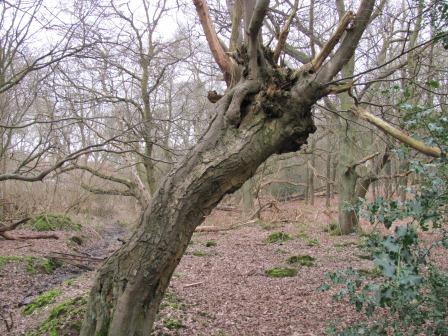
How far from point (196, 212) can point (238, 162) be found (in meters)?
0.46

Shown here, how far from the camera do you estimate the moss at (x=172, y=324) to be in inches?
160

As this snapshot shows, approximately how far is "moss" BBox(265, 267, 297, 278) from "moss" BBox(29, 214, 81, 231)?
305 inches

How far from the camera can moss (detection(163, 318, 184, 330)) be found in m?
4.07

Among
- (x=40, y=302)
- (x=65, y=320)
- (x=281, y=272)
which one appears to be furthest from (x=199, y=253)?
(x=65, y=320)

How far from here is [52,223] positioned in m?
11.8

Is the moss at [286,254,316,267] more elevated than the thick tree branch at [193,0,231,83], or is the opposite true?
the thick tree branch at [193,0,231,83]

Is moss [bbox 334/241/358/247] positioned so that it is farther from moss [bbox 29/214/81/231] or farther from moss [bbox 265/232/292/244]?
moss [bbox 29/214/81/231]

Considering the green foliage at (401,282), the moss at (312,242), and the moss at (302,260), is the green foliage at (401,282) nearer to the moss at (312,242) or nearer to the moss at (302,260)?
the moss at (302,260)

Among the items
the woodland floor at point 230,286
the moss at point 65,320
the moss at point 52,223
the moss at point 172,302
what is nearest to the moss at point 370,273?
the woodland floor at point 230,286

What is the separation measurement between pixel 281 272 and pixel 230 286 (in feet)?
3.22

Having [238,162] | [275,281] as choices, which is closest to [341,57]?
[238,162]

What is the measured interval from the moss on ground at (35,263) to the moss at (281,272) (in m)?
4.21

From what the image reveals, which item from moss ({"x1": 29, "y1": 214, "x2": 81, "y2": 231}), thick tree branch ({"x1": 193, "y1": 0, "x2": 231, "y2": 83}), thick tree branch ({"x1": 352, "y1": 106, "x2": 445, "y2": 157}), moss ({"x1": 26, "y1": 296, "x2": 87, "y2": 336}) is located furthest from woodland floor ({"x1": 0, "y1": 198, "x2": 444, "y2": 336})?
thick tree branch ({"x1": 193, "y1": 0, "x2": 231, "y2": 83})

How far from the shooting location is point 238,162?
272 cm
